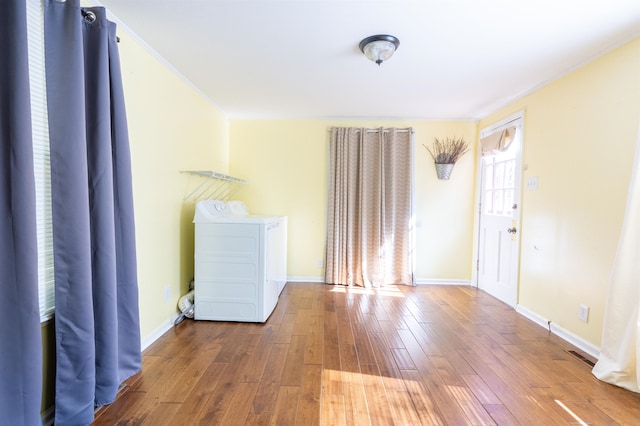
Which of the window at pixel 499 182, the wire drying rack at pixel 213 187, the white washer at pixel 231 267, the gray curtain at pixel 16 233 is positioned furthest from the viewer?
the window at pixel 499 182

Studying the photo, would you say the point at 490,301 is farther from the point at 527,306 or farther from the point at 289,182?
the point at 289,182

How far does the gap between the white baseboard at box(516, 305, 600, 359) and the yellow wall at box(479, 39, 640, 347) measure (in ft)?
0.12

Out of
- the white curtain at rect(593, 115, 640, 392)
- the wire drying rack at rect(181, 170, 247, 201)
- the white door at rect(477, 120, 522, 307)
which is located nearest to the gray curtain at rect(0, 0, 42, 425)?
the wire drying rack at rect(181, 170, 247, 201)

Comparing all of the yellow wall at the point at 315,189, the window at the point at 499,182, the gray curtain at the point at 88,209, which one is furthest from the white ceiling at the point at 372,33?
the yellow wall at the point at 315,189

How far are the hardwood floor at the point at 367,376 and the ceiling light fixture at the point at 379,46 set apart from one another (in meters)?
2.13

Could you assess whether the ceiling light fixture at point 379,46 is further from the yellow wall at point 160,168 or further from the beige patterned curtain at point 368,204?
the beige patterned curtain at point 368,204

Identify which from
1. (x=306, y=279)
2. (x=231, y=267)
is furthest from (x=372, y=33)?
(x=306, y=279)

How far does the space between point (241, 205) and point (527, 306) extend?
325 centimetres

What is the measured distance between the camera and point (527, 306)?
9.28ft

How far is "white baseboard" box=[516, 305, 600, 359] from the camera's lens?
6.88 ft

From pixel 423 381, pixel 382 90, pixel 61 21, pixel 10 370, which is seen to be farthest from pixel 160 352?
pixel 382 90

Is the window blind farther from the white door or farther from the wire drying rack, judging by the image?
the white door

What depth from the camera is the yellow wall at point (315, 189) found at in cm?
385

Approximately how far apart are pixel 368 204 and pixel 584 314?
228 cm
